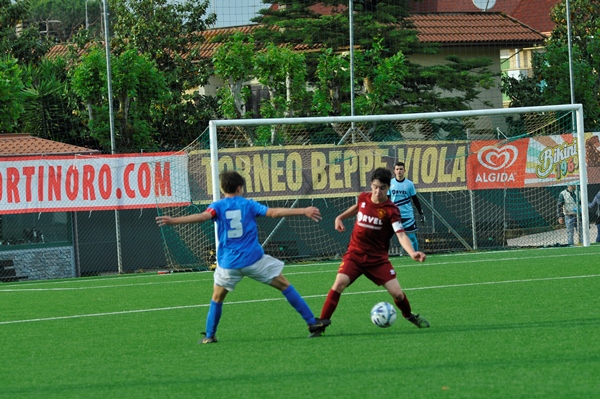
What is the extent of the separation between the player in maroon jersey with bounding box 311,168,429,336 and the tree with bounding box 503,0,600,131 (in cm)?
1865

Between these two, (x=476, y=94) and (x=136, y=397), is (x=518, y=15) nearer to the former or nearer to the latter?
(x=476, y=94)

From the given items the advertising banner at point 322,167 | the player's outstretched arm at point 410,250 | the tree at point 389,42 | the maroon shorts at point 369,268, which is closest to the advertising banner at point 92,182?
the advertising banner at point 322,167

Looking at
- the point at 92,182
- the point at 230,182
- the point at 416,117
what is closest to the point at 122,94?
the point at 92,182

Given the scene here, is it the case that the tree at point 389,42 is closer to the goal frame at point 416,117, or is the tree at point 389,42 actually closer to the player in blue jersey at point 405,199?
the goal frame at point 416,117

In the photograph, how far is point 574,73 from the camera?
27484 mm

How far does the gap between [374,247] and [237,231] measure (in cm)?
131

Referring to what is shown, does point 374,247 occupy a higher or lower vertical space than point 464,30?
lower

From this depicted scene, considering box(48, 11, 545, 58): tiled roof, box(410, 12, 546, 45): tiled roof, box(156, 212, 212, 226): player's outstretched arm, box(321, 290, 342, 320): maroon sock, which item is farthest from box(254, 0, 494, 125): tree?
box(156, 212, 212, 226): player's outstretched arm

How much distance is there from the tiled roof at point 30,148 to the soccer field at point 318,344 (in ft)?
21.5

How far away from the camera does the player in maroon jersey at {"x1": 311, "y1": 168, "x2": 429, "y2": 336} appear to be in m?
9.09

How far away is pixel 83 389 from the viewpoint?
22.9 feet

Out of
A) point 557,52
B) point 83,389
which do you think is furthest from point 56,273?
point 557,52

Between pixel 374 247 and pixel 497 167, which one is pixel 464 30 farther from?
pixel 374 247

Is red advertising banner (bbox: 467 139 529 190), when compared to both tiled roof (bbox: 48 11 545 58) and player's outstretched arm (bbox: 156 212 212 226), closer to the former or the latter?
player's outstretched arm (bbox: 156 212 212 226)
